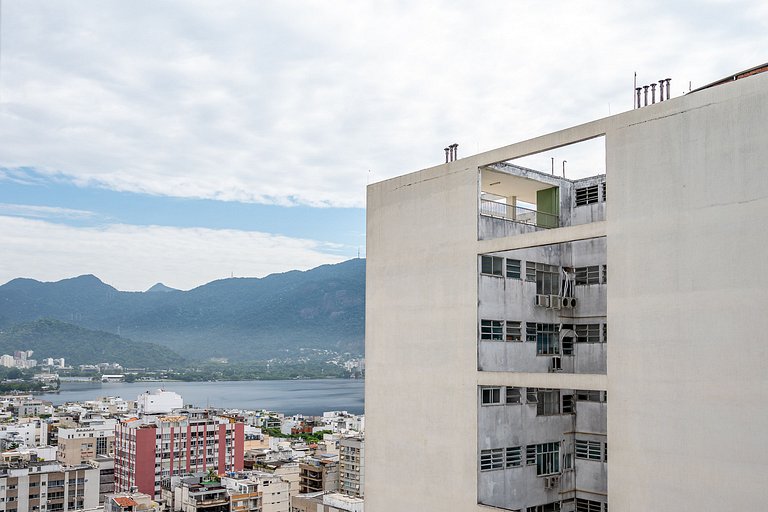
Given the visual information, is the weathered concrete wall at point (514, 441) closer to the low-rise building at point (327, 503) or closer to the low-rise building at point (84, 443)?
the low-rise building at point (327, 503)

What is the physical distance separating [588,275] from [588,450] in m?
1.63

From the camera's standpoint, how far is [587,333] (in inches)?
277

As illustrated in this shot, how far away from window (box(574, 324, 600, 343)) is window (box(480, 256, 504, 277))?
121 centimetres

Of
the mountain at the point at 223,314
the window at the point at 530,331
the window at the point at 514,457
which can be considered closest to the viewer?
the window at the point at 514,457

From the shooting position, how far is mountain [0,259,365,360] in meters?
174

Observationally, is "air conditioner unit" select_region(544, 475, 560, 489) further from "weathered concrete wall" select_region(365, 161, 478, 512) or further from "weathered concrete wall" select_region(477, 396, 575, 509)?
"weathered concrete wall" select_region(365, 161, 478, 512)

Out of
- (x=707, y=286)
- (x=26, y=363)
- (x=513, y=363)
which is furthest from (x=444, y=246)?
(x=26, y=363)

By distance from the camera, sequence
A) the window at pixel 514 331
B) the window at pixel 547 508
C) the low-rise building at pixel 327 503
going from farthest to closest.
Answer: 1. the low-rise building at pixel 327 503
2. the window at pixel 547 508
3. the window at pixel 514 331

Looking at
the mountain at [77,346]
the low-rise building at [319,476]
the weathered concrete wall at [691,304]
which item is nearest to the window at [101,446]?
the low-rise building at [319,476]

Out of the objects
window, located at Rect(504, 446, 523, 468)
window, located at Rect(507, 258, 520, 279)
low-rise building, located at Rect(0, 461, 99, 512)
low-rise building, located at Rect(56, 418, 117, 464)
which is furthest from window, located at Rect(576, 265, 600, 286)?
low-rise building, located at Rect(56, 418, 117, 464)

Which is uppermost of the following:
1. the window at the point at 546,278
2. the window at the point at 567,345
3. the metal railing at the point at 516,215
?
the metal railing at the point at 516,215

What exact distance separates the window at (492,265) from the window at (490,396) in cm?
97

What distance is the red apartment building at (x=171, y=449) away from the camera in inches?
1254

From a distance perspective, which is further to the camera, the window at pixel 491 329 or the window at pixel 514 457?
the window at pixel 514 457
